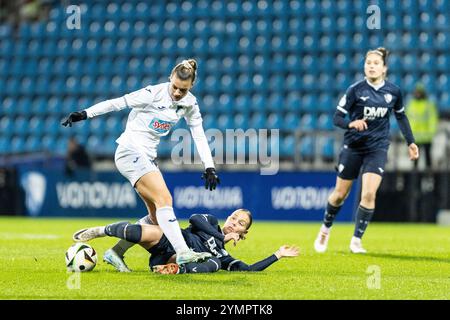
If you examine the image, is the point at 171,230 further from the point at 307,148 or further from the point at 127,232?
the point at 307,148

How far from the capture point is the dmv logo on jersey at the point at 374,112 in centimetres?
1095

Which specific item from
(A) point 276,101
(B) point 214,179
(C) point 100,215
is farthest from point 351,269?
(A) point 276,101

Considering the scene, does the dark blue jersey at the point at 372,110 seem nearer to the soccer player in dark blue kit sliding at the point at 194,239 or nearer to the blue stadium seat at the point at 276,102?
the soccer player in dark blue kit sliding at the point at 194,239

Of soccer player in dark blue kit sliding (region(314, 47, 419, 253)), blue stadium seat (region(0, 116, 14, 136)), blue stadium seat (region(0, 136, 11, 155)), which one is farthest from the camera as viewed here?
blue stadium seat (region(0, 116, 14, 136))

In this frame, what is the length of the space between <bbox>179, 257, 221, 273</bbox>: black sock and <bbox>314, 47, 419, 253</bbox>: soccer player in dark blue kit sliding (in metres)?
3.07

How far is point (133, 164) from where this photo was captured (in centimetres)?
827

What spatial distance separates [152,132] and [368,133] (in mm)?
3446

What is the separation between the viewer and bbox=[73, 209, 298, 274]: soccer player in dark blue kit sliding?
8.13 metres

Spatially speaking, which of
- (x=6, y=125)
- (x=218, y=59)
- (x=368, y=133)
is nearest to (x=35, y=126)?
(x=6, y=125)

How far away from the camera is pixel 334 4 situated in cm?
2297

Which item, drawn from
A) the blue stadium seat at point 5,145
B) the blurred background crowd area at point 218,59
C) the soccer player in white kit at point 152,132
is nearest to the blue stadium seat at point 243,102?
the blurred background crowd area at point 218,59

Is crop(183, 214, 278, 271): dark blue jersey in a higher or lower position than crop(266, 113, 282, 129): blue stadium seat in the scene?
lower

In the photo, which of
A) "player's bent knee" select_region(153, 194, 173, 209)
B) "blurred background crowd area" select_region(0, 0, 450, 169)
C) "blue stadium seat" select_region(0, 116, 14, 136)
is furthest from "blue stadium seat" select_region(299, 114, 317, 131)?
"player's bent knee" select_region(153, 194, 173, 209)

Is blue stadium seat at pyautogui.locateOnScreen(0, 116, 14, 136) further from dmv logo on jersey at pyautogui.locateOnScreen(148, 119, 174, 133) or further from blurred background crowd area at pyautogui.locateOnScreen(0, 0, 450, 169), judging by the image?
dmv logo on jersey at pyautogui.locateOnScreen(148, 119, 174, 133)
